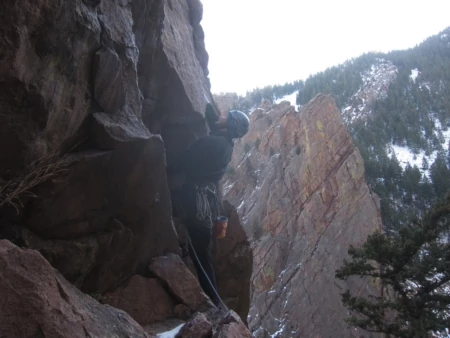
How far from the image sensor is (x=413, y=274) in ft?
42.5

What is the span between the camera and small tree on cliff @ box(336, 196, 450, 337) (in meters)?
12.4

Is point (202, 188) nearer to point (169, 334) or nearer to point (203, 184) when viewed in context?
point (203, 184)

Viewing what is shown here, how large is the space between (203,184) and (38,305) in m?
3.62

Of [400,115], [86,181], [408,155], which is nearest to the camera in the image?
[86,181]

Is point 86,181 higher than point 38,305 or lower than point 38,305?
higher

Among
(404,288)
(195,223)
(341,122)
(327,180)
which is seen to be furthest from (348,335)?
(195,223)

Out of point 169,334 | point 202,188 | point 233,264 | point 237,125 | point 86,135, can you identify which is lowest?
point 169,334

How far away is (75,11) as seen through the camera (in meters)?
4.05

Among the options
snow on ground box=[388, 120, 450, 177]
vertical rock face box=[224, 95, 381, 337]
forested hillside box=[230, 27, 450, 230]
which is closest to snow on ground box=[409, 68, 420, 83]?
forested hillside box=[230, 27, 450, 230]

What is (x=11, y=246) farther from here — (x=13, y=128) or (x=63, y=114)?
(x=63, y=114)

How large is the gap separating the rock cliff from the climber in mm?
357

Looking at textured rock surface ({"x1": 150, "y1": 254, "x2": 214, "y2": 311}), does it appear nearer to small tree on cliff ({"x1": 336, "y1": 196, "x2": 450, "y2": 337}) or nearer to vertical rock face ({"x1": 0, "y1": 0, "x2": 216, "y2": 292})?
vertical rock face ({"x1": 0, "y1": 0, "x2": 216, "y2": 292})

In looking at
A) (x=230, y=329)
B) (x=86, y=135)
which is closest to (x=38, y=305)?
(x=230, y=329)

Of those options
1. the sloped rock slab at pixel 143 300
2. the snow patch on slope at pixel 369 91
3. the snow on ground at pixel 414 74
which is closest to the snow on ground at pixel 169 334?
the sloped rock slab at pixel 143 300
